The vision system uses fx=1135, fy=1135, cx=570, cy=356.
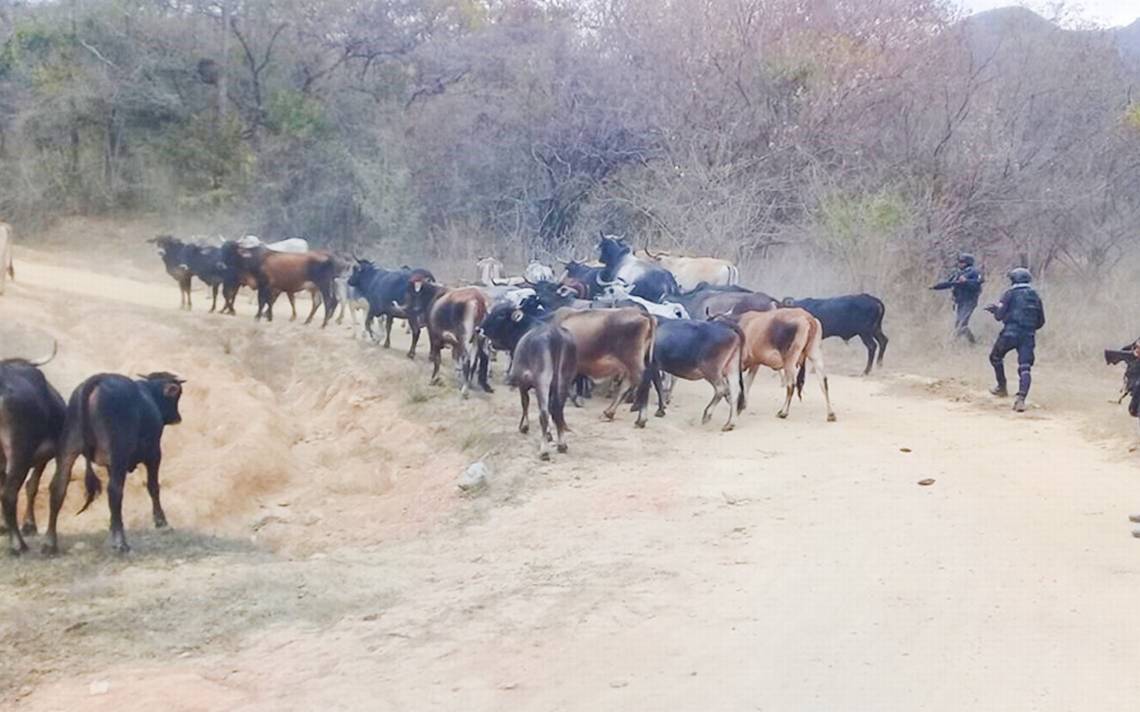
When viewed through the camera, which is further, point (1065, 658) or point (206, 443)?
point (206, 443)

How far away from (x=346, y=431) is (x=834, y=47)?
1667 centimetres

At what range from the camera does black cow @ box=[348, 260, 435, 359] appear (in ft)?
51.2

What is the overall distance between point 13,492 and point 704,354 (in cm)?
707

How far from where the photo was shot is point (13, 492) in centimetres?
837

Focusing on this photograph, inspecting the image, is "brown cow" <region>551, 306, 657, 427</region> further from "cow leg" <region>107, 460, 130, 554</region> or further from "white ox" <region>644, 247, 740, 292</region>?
"white ox" <region>644, 247, 740, 292</region>

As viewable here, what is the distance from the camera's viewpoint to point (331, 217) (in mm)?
31234

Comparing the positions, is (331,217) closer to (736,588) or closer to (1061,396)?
(1061,396)

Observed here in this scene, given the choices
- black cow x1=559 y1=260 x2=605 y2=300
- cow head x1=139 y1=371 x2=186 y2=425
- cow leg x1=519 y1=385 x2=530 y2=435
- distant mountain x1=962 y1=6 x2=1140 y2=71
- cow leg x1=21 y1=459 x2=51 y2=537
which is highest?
distant mountain x1=962 y1=6 x2=1140 y2=71

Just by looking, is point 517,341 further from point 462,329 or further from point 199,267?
point 199,267

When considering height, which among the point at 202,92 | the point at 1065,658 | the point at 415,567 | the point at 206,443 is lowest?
the point at 206,443

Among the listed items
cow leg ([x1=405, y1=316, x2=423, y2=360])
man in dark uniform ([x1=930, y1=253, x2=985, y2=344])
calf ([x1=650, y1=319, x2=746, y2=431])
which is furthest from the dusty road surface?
man in dark uniform ([x1=930, y1=253, x2=985, y2=344])

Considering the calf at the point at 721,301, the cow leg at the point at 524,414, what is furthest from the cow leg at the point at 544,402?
the calf at the point at 721,301

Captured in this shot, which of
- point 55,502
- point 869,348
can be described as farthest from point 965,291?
point 55,502

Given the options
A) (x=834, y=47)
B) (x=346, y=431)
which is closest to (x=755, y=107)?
(x=834, y=47)
